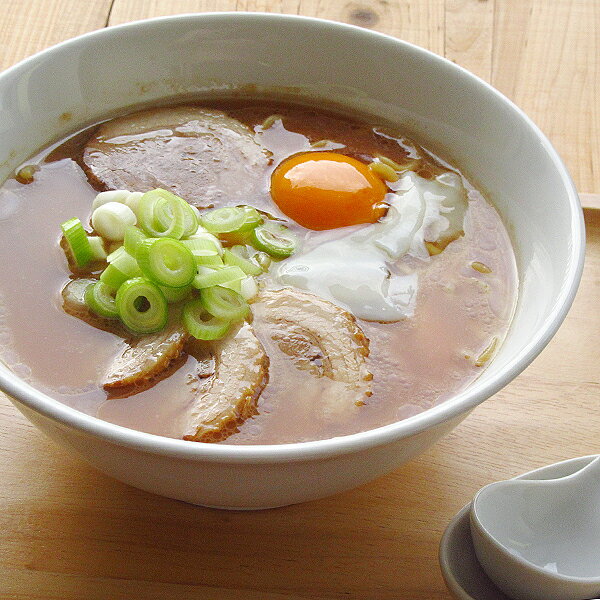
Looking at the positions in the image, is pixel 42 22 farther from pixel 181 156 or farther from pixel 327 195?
pixel 327 195

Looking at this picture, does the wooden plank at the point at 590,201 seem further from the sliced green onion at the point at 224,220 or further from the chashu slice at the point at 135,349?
the chashu slice at the point at 135,349

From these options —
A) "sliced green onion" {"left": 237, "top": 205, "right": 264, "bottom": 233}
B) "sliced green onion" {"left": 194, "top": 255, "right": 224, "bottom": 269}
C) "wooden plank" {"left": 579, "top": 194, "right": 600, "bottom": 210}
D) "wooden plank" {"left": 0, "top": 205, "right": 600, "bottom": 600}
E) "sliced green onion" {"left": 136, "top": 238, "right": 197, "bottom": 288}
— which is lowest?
"wooden plank" {"left": 0, "top": 205, "right": 600, "bottom": 600}

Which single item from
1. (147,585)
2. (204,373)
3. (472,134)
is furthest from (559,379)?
(147,585)

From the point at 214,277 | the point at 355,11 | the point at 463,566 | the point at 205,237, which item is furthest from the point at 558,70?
the point at 463,566

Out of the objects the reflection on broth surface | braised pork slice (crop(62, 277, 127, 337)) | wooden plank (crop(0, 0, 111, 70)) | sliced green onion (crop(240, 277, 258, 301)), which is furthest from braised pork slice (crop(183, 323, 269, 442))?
wooden plank (crop(0, 0, 111, 70))

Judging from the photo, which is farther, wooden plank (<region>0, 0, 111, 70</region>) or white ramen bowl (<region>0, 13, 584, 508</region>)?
wooden plank (<region>0, 0, 111, 70</region>)

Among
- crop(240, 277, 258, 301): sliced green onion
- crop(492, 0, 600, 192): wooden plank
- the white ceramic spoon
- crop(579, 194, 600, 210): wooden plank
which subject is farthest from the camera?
crop(492, 0, 600, 192): wooden plank

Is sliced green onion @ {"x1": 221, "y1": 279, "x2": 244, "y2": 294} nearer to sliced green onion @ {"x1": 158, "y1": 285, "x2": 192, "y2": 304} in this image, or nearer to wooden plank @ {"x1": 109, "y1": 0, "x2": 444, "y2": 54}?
sliced green onion @ {"x1": 158, "y1": 285, "x2": 192, "y2": 304}
